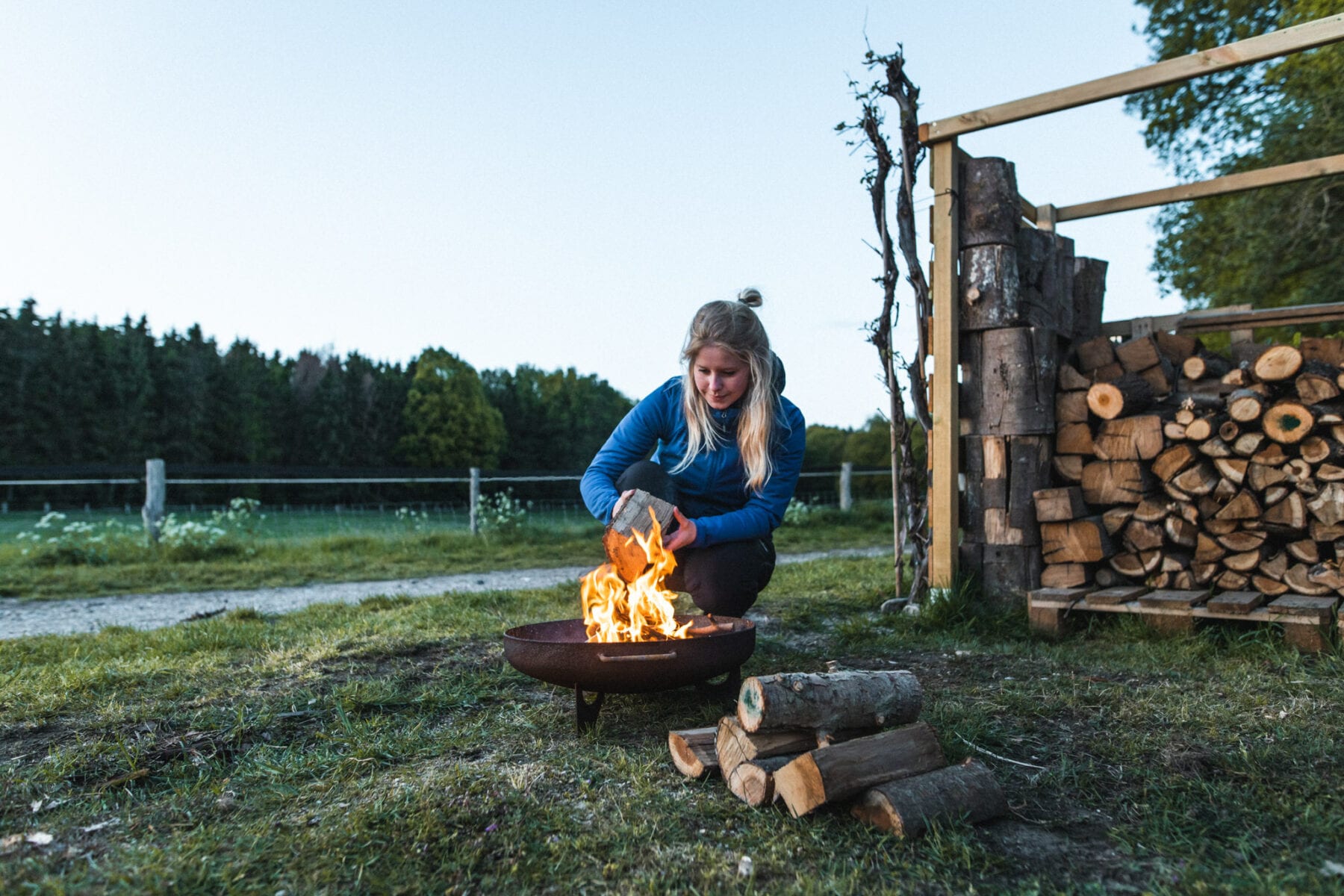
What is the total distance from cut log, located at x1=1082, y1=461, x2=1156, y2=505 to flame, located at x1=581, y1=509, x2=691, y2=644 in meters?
2.73

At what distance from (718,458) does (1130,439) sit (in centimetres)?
250

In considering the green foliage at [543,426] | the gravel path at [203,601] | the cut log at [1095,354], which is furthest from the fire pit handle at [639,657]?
the green foliage at [543,426]

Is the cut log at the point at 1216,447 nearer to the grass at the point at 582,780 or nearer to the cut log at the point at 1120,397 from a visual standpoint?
the cut log at the point at 1120,397

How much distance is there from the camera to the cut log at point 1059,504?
4.27 metres

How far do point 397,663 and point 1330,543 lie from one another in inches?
172

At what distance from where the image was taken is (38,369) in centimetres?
1719

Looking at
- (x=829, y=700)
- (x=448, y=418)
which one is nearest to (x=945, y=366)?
(x=829, y=700)

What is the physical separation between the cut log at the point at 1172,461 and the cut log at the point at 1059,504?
1.30 feet

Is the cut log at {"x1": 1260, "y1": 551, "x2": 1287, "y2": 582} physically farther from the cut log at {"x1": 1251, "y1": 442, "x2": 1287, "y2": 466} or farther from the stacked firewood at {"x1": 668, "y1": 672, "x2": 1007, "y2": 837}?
the stacked firewood at {"x1": 668, "y1": 672, "x2": 1007, "y2": 837}

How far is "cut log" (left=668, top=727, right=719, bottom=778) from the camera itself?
2176 millimetres

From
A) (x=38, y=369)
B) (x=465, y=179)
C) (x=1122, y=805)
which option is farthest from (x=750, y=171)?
(x=38, y=369)

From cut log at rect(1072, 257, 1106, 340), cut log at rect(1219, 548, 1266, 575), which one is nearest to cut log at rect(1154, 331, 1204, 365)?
cut log at rect(1072, 257, 1106, 340)

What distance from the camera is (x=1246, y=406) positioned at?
4.04m

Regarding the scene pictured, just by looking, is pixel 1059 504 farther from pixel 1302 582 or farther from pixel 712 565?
pixel 712 565
